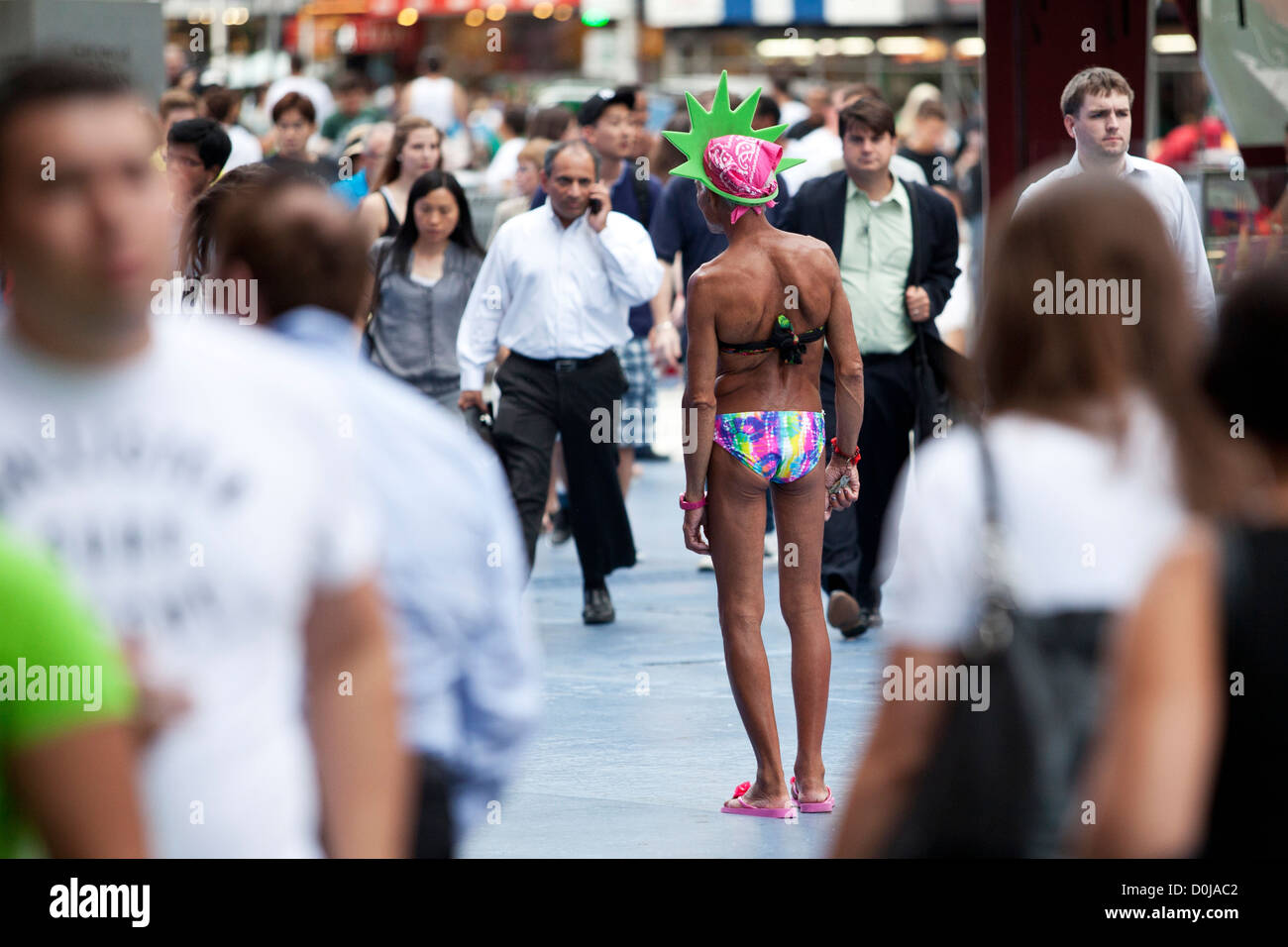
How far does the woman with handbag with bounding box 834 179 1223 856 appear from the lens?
252 cm

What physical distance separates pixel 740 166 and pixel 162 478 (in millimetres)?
3651

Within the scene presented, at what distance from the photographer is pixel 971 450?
101 inches

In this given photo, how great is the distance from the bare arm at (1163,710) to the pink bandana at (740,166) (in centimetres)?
346

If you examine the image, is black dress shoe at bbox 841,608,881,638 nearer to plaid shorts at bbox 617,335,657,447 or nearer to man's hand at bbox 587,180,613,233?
man's hand at bbox 587,180,613,233

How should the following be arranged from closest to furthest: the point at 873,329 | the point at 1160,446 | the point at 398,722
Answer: the point at 398,722 → the point at 1160,446 → the point at 873,329

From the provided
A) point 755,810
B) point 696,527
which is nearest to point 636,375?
point 696,527

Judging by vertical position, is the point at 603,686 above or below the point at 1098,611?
below

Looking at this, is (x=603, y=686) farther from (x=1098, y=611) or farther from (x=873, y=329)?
(x=1098, y=611)

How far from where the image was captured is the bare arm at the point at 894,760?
2.53 meters

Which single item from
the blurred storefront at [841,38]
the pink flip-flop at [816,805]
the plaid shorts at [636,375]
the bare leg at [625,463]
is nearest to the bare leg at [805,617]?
the pink flip-flop at [816,805]

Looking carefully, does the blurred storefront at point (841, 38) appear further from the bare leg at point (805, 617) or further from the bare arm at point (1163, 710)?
the bare arm at point (1163, 710)

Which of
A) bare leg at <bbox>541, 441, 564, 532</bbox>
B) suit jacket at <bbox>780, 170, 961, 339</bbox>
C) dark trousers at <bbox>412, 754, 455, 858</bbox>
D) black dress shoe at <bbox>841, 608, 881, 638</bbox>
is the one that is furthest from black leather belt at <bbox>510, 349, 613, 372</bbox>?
dark trousers at <bbox>412, 754, 455, 858</bbox>
